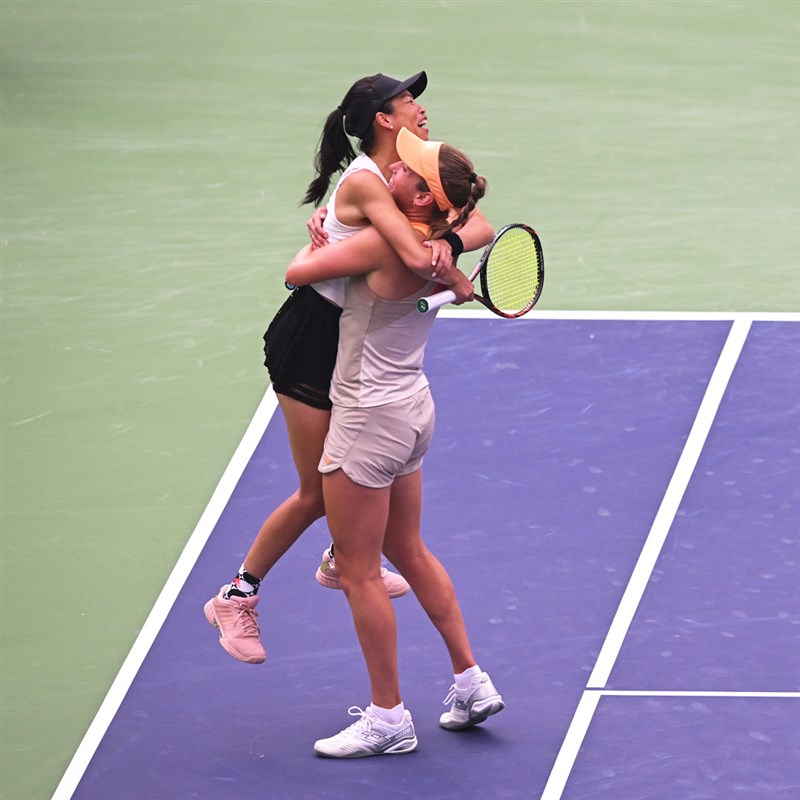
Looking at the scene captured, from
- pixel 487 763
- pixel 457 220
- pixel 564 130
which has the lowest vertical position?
pixel 487 763

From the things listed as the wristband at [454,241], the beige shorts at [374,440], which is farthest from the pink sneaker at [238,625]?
the wristband at [454,241]

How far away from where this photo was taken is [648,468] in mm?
7641

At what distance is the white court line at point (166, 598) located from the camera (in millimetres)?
5926

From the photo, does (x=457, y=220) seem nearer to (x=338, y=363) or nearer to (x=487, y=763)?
(x=338, y=363)

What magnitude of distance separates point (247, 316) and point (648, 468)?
8.72 ft

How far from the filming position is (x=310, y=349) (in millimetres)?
5766

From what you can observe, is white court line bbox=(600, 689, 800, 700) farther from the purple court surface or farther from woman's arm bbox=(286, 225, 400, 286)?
woman's arm bbox=(286, 225, 400, 286)

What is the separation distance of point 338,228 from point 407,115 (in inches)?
16.8

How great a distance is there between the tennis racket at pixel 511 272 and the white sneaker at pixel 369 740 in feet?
4.72

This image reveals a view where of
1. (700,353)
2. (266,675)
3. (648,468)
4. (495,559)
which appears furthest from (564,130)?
(266,675)

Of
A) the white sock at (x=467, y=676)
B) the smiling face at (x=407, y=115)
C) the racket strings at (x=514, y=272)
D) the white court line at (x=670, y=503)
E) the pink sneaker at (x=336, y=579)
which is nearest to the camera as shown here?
the smiling face at (x=407, y=115)

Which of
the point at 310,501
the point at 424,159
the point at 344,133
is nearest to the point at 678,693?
the point at 310,501

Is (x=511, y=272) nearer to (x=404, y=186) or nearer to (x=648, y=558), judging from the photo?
(x=404, y=186)

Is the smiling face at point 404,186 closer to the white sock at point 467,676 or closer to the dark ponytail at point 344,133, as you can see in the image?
the dark ponytail at point 344,133
